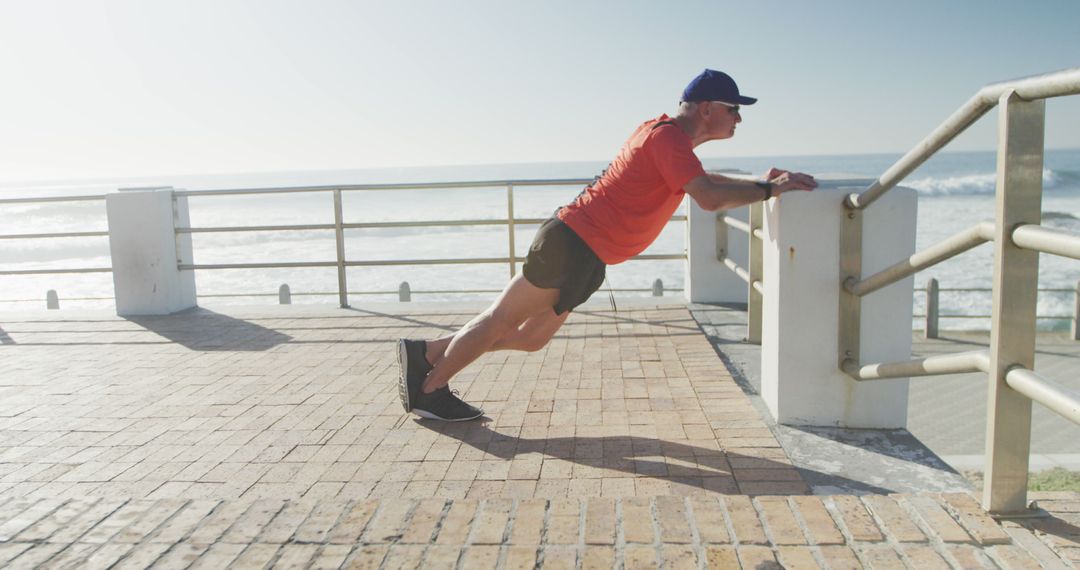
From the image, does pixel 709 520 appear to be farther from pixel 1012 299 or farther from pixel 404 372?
pixel 404 372

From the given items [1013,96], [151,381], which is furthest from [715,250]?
[1013,96]

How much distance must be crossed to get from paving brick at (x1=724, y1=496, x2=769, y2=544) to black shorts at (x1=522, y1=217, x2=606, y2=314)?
3.90 feet

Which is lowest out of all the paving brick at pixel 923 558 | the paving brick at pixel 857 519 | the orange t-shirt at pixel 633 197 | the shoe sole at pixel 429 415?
the shoe sole at pixel 429 415

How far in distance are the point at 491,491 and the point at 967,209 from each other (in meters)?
42.5

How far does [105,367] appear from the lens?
5.04 meters

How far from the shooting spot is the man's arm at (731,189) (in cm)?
312

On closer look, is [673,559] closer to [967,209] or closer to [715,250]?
[715,250]

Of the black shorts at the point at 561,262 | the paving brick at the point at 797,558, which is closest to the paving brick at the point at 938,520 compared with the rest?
the paving brick at the point at 797,558

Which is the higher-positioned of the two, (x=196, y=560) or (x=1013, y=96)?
(x=1013, y=96)

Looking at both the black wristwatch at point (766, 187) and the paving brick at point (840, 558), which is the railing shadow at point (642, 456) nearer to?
the paving brick at point (840, 558)

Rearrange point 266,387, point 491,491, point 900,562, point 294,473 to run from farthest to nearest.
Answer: point 266,387 < point 294,473 < point 491,491 < point 900,562

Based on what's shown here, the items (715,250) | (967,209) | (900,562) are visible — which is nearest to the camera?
(900,562)

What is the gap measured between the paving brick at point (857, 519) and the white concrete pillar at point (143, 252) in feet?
20.3

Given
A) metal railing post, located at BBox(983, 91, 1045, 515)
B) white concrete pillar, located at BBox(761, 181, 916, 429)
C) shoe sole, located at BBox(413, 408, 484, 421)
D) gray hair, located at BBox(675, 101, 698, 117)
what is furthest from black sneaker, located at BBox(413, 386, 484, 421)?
metal railing post, located at BBox(983, 91, 1045, 515)
